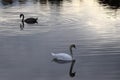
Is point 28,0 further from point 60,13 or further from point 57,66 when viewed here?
point 57,66

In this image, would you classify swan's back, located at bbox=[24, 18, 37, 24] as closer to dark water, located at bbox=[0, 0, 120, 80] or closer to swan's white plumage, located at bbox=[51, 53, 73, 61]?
dark water, located at bbox=[0, 0, 120, 80]

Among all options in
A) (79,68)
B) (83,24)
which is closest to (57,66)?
(79,68)

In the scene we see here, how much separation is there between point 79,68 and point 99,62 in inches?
68.1

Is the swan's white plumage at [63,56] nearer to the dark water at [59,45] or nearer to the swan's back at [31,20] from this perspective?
the dark water at [59,45]

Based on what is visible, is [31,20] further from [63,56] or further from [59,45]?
[63,56]

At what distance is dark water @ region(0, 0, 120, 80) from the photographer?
2439 cm

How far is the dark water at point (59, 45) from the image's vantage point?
2439 centimetres

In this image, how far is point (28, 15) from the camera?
5103 cm

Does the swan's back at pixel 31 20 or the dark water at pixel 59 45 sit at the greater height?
the dark water at pixel 59 45

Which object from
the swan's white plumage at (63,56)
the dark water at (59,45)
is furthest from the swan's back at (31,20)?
the swan's white plumage at (63,56)

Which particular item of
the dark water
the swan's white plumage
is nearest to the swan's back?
the dark water

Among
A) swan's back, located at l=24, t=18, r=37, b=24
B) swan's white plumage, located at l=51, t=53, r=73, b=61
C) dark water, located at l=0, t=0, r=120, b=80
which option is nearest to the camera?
dark water, located at l=0, t=0, r=120, b=80

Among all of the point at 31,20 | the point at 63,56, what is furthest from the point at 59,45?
the point at 31,20

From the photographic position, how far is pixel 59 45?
31688 millimetres
